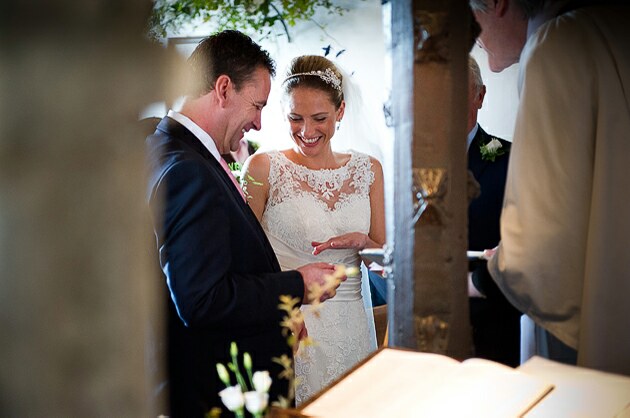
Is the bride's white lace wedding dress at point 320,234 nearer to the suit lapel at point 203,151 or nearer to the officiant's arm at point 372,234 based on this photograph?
the officiant's arm at point 372,234

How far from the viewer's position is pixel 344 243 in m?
2.52

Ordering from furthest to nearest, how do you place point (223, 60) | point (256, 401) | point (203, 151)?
1. point (223, 60)
2. point (203, 151)
3. point (256, 401)

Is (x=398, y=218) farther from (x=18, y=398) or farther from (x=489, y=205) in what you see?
(x=18, y=398)

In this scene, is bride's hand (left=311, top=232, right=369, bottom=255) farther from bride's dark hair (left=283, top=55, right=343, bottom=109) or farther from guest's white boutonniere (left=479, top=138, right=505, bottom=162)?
guest's white boutonniere (left=479, top=138, right=505, bottom=162)

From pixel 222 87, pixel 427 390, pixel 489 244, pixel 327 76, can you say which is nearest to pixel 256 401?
pixel 427 390

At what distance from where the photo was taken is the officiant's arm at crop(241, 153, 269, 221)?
2.55 meters

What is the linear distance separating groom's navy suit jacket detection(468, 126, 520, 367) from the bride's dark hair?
24.5 inches

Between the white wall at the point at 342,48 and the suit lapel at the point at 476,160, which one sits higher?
the white wall at the point at 342,48

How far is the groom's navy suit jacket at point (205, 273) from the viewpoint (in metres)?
1.59

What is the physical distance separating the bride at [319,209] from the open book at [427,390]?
59.8 inches

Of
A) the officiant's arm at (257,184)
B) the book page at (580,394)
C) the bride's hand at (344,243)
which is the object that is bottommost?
the bride's hand at (344,243)

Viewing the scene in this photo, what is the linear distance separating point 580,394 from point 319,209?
1682 millimetres

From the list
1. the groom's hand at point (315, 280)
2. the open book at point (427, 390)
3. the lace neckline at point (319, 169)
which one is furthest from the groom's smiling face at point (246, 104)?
the open book at point (427, 390)

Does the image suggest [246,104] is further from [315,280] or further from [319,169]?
[319,169]
